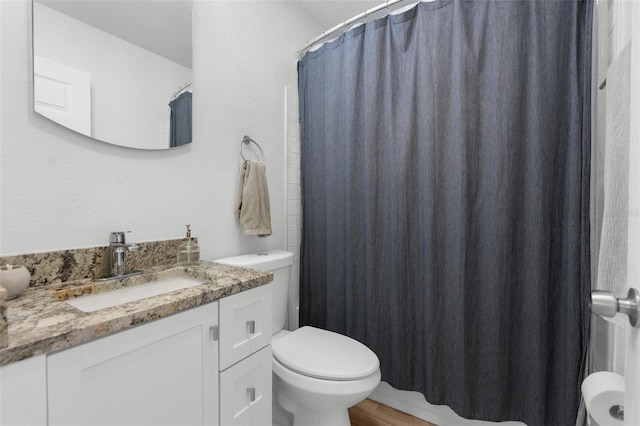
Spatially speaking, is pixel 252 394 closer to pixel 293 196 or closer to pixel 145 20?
pixel 293 196

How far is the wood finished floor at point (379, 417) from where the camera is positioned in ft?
5.04

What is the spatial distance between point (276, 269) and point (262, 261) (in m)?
0.11

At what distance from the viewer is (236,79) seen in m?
1.54

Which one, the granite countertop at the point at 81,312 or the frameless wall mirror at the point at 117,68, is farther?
the frameless wall mirror at the point at 117,68

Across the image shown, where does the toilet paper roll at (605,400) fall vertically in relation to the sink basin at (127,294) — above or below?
below

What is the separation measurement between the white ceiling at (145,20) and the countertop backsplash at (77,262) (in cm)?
79

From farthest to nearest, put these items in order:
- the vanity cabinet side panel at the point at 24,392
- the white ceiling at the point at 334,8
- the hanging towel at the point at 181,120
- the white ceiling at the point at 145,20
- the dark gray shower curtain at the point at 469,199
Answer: the white ceiling at the point at 334,8 < the hanging towel at the point at 181,120 < the dark gray shower curtain at the point at 469,199 < the white ceiling at the point at 145,20 < the vanity cabinet side panel at the point at 24,392

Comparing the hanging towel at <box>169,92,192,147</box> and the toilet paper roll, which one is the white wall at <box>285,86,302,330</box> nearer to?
the hanging towel at <box>169,92,192,147</box>

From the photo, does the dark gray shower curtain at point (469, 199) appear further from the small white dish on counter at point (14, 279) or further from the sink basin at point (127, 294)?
the small white dish on counter at point (14, 279)

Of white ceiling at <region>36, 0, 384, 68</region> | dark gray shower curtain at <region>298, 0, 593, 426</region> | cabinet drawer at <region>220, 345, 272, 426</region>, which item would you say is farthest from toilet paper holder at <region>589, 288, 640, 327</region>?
white ceiling at <region>36, 0, 384, 68</region>

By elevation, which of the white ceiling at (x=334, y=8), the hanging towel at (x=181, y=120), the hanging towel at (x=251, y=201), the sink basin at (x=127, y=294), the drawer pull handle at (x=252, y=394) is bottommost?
the drawer pull handle at (x=252, y=394)

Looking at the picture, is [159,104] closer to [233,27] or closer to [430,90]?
[233,27]

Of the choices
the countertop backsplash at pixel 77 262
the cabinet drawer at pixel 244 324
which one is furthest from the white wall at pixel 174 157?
the cabinet drawer at pixel 244 324

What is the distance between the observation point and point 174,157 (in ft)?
4.23
